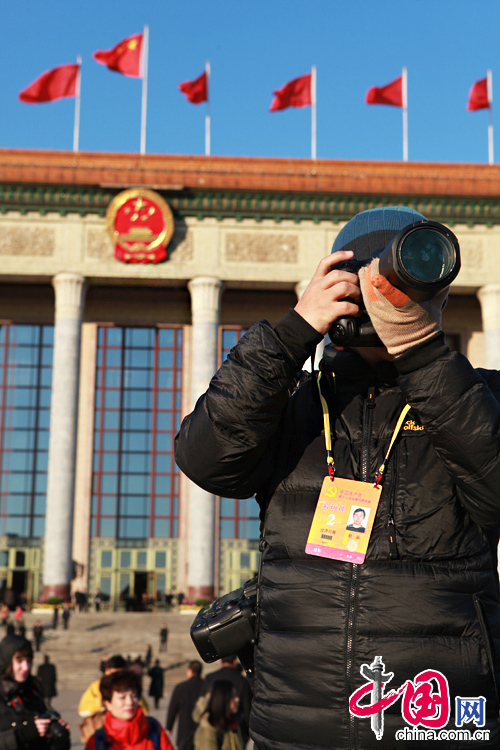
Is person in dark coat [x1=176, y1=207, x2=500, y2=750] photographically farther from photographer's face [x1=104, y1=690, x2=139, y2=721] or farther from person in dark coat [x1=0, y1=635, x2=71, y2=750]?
person in dark coat [x1=0, y1=635, x2=71, y2=750]

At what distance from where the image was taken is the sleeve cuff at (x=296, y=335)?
5.51 ft

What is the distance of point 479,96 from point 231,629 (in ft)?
103

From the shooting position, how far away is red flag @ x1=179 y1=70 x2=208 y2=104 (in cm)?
3028

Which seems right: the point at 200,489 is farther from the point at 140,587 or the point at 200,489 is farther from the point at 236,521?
the point at 140,587

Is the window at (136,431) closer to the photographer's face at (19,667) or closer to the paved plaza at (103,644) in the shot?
the paved plaza at (103,644)

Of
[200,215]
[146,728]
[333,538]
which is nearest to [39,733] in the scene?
[146,728]

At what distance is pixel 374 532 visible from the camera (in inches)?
67.1

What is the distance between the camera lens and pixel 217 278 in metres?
28.0

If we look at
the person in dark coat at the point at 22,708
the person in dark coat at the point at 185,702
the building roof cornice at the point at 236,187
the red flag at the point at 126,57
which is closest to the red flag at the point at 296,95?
the building roof cornice at the point at 236,187

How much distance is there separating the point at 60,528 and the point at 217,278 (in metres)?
9.71

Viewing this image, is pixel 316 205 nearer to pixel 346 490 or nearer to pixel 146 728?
pixel 146 728

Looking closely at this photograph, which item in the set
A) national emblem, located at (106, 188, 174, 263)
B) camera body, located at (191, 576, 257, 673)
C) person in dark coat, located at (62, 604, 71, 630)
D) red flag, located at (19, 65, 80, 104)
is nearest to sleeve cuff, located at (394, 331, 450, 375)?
camera body, located at (191, 576, 257, 673)

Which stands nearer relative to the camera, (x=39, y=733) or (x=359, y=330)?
(x=359, y=330)

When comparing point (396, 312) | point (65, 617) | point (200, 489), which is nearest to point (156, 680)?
point (65, 617)
